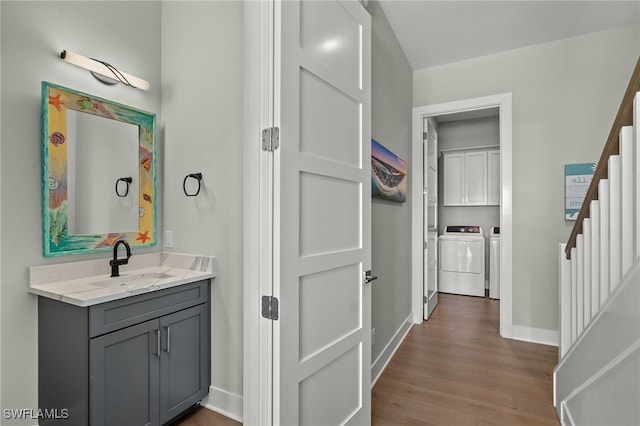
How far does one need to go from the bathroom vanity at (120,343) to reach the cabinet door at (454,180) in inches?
A: 174

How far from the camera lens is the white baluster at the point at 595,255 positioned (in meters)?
1.59

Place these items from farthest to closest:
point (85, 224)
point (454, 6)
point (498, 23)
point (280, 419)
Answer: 1. point (498, 23)
2. point (454, 6)
3. point (85, 224)
4. point (280, 419)

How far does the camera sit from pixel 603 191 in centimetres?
148

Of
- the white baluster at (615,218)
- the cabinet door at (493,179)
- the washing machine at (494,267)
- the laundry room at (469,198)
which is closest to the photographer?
the white baluster at (615,218)

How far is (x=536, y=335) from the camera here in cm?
319

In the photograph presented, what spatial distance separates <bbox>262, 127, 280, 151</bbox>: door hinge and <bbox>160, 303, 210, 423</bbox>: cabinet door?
114cm

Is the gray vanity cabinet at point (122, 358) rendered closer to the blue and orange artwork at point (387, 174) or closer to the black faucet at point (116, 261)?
the black faucet at point (116, 261)

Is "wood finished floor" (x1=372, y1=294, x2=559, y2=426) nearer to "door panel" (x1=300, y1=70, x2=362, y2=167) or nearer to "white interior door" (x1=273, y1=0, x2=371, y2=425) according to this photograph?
"white interior door" (x1=273, y1=0, x2=371, y2=425)

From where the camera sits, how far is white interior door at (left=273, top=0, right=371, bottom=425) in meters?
1.27

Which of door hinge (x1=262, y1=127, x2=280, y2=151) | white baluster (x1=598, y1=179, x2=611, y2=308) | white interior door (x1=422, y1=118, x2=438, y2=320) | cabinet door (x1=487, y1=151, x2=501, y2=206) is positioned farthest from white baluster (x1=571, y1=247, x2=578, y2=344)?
cabinet door (x1=487, y1=151, x2=501, y2=206)

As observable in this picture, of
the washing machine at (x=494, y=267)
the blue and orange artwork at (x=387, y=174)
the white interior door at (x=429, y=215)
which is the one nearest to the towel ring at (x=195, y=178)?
the blue and orange artwork at (x=387, y=174)

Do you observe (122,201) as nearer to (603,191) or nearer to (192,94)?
(192,94)

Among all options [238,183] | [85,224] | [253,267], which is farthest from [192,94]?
[253,267]

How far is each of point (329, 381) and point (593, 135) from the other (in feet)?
10.7
